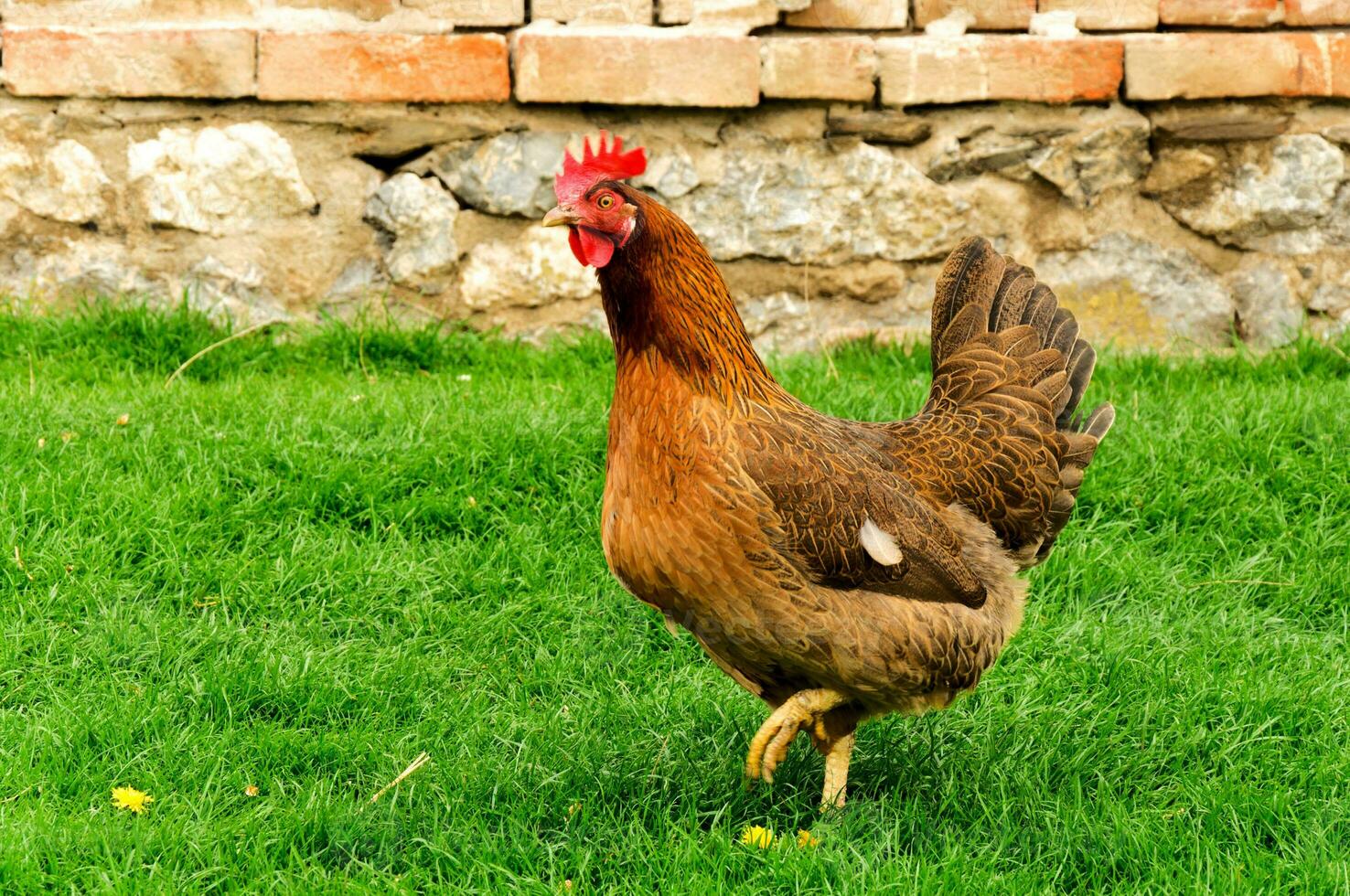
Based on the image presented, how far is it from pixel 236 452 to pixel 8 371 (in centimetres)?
132

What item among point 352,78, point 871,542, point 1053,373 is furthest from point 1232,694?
point 352,78

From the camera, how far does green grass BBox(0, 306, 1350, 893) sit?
2885mm

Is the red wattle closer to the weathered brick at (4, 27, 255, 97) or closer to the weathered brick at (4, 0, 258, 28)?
the weathered brick at (4, 27, 255, 97)

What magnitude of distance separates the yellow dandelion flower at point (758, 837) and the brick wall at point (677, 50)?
3.34 metres

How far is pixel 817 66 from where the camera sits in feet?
17.8

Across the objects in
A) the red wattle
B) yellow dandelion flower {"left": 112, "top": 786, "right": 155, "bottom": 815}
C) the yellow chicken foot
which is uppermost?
the red wattle

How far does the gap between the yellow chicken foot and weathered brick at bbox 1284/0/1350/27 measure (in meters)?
4.06

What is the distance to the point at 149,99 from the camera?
5414mm

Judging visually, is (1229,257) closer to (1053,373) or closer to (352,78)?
(1053,373)

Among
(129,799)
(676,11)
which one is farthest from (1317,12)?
(129,799)

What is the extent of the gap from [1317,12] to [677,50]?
2.65m

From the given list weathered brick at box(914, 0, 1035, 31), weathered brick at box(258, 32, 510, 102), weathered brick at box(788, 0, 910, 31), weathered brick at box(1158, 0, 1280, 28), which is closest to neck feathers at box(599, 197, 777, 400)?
weathered brick at box(258, 32, 510, 102)

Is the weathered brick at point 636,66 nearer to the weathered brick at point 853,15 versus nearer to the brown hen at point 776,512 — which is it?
the weathered brick at point 853,15

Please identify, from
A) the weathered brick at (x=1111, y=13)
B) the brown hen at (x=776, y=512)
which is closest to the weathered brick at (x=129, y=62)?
the brown hen at (x=776, y=512)
